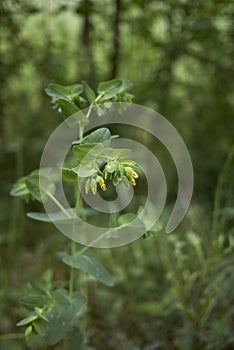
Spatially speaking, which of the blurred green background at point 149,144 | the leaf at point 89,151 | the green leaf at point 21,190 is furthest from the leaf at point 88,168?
the blurred green background at point 149,144

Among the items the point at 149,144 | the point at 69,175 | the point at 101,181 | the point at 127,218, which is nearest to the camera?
the point at 101,181

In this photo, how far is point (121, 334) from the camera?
4.26ft

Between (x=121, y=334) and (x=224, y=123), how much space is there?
107 centimetres

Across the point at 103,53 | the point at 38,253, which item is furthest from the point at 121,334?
the point at 103,53

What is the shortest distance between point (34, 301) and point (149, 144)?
1.23 metres

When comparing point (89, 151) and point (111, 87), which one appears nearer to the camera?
point (89, 151)

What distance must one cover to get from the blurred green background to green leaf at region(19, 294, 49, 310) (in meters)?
0.28

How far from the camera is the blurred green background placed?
1.26 meters

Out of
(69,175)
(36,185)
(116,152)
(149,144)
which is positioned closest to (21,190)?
(36,185)

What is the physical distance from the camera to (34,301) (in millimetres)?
958

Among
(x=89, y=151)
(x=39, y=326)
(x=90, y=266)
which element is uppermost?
(x=89, y=151)

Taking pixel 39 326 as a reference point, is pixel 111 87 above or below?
above

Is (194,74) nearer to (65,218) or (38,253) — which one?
(38,253)

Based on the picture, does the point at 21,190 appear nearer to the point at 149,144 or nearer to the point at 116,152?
the point at 116,152
